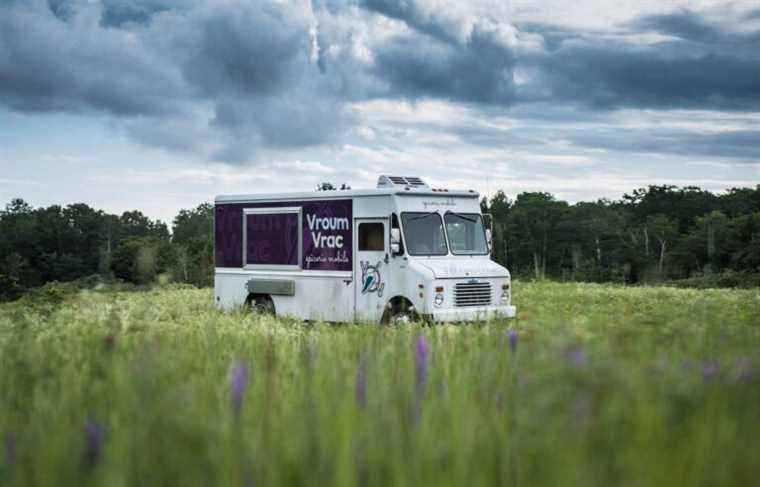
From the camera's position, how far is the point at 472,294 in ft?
55.4

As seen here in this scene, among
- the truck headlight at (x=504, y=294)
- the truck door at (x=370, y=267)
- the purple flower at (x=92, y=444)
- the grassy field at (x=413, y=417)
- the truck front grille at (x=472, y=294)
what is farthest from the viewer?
the truck headlight at (x=504, y=294)

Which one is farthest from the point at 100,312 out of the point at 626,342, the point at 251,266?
the point at 626,342

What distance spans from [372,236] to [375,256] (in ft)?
1.44

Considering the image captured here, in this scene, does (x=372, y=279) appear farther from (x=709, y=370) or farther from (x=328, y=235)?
(x=709, y=370)

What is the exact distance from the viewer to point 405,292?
1672 cm

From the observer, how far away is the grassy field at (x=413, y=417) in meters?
3.28

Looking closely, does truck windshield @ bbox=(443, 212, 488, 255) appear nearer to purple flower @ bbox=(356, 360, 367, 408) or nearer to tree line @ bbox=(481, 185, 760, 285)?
purple flower @ bbox=(356, 360, 367, 408)

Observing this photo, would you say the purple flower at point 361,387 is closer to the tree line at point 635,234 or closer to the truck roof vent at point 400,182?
the truck roof vent at point 400,182

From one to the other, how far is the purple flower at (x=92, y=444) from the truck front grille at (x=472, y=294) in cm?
1316

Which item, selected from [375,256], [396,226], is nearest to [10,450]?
[396,226]

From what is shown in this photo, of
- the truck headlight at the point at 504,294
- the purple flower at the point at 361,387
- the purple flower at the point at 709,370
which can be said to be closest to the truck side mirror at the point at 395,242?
the truck headlight at the point at 504,294

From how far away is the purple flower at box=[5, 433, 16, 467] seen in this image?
3607mm

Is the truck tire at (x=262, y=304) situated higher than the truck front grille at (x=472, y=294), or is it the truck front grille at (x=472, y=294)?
the truck front grille at (x=472, y=294)

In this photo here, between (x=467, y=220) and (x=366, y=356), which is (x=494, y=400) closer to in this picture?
(x=366, y=356)
